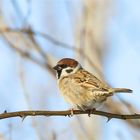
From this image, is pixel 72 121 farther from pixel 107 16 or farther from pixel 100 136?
pixel 107 16

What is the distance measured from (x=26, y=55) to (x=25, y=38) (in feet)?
0.91

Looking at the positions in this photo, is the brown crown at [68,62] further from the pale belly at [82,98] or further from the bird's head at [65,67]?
the pale belly at [82,98]

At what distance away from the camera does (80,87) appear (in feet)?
12.6

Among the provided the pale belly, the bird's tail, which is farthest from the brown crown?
the bird's tail

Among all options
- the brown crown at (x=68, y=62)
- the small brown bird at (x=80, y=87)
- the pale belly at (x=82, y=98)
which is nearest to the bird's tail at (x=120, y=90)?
the small brown bird at (x=80, y=87)

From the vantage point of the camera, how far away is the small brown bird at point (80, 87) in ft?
12.2

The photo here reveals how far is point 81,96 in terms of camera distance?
3781 millimetres

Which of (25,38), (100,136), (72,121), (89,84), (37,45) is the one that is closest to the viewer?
(89,84)

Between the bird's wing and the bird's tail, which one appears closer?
the bird's tail

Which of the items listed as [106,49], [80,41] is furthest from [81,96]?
[106,49]

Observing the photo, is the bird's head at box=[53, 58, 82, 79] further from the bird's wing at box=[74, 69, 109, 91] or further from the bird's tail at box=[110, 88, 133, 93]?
the bird's tail at box=[110, 88, 133, 93]

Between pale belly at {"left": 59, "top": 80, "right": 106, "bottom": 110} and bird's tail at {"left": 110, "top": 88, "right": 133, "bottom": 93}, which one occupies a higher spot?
bird's tail at {"left": 110, "top": 88, "right": 133, "bottom": 93}

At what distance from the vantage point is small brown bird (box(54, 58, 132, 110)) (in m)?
3.71

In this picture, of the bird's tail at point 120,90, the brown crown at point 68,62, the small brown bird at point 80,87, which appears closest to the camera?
the bird's tail at point 120,90
